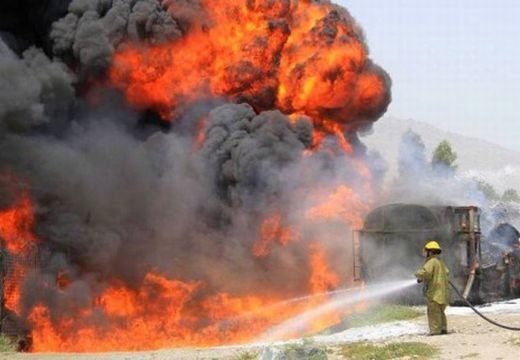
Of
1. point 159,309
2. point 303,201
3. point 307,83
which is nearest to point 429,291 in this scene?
point 303,201

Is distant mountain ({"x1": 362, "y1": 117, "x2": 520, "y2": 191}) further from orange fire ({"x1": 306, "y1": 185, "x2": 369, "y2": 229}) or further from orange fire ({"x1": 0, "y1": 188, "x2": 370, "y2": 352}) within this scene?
orange fire ({"x1": 0, "y1": 188, "x2": 370, "y2": 352})

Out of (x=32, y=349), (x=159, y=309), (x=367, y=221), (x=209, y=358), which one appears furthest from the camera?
(x=159, y=309)

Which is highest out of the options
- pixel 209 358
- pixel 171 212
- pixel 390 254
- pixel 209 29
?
pixel 209 29

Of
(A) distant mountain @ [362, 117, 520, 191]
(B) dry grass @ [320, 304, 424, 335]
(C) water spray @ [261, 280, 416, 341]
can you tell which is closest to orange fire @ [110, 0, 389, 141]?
(C) water spray @ [261, 280, 416, 341]

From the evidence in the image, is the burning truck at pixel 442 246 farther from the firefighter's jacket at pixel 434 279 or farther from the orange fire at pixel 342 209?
the firefighter's jacket at pixel 434 279

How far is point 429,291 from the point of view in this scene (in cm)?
1388

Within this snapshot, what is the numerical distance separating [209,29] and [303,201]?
669 cm

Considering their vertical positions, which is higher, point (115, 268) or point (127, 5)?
point (127, 5)

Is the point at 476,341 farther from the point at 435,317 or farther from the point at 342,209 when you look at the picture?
the point at 342,209

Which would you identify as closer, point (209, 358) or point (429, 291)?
point (209, 358)

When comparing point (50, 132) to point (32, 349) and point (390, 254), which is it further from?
point (390, 254)

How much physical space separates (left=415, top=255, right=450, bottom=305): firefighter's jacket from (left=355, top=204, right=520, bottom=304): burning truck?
555 cm

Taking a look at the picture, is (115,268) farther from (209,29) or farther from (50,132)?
(209,29)

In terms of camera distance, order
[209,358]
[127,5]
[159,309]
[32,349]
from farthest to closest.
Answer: [127,5]
[159,309]
[32,349]
[209,358]
